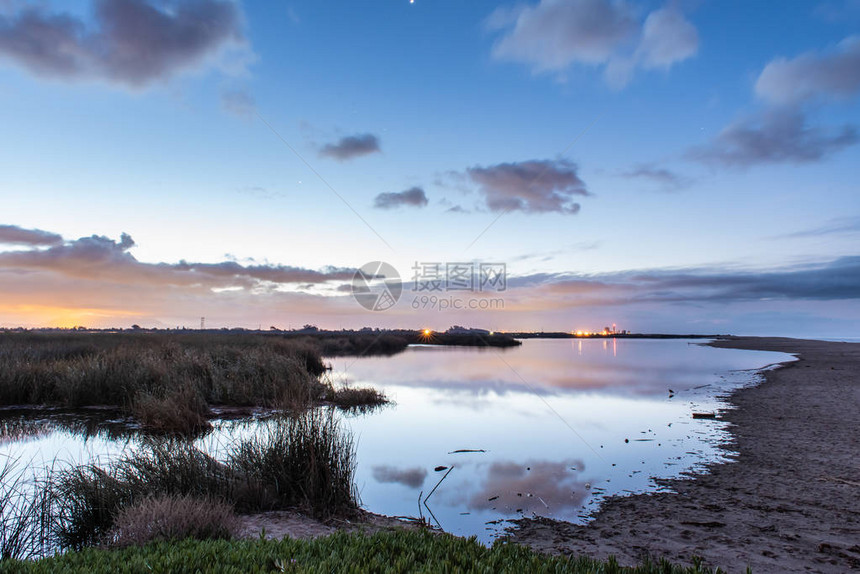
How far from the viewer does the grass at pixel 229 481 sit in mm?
6641

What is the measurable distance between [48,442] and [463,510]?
11.5 metres

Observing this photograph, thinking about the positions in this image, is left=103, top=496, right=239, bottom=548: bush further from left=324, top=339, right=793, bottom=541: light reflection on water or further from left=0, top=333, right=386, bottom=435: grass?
left=0, top=333, right=386, bottom=435: grass

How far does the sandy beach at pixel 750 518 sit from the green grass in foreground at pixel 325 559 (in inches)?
82.3

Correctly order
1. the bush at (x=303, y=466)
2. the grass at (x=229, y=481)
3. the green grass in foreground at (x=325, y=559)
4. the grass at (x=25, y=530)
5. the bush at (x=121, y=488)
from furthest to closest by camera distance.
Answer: the bush at (x=303, y=466) < the grass at (x=229, y=481) < the bush at (x=121, y=488) < the grass at (x=25, y=530) < the green grass in foreground at (x=325, y=559)

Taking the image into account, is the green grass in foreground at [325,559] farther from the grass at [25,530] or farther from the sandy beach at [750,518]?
the grass at [25,530]

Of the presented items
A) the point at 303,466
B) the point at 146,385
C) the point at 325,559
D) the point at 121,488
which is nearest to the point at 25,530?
the point at 121,488

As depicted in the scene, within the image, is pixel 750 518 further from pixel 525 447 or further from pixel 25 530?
pixel 25 530

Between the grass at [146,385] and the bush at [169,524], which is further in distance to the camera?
the grass at [146,385]

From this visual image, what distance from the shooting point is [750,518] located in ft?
23.1

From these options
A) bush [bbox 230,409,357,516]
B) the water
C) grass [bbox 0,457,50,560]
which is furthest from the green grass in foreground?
bush [bbox 230,409,357,516]

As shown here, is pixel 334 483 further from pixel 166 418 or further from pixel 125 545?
pixel 166 418

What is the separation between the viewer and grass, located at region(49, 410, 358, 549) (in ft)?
21.8

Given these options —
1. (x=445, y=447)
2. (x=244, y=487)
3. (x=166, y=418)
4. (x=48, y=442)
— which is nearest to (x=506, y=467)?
(x=445, y=447)

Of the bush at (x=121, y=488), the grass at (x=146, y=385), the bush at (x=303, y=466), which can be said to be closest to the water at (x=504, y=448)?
the bush at (x=303, y=466)
